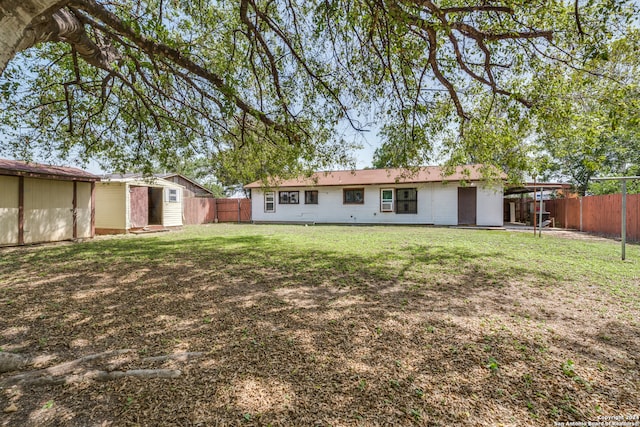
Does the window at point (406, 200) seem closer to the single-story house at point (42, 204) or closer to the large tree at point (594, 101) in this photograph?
the large tree at point (594, 101)

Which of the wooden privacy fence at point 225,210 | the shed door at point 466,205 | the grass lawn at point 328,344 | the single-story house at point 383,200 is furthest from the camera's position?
the wooden privacy fence at point 225,210

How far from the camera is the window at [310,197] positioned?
2023 cm

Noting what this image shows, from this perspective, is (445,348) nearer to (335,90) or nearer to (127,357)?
(127,357)

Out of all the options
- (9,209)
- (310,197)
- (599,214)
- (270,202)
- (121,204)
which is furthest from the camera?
(270,202)

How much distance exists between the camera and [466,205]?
55.6 ft

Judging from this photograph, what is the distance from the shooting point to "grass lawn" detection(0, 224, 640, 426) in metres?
1.99

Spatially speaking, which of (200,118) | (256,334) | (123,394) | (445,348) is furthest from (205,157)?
(445,348)

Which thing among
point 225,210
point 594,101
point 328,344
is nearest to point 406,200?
point 594,101

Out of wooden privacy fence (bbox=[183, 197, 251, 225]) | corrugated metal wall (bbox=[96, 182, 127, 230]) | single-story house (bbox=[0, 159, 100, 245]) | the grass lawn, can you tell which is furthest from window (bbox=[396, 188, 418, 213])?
single-story house (bbox=[0, 159, 100, 245])

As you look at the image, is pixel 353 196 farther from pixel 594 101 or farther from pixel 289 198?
pixel 594 101

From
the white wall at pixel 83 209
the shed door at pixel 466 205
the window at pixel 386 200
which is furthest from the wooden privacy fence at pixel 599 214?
the white wall at pixel 83 209

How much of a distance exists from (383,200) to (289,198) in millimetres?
6571

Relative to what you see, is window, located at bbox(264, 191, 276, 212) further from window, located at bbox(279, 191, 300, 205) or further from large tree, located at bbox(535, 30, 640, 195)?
large tree, located at bbox(535, 30, 640, 195)

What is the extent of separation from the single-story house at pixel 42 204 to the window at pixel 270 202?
11.0 m
